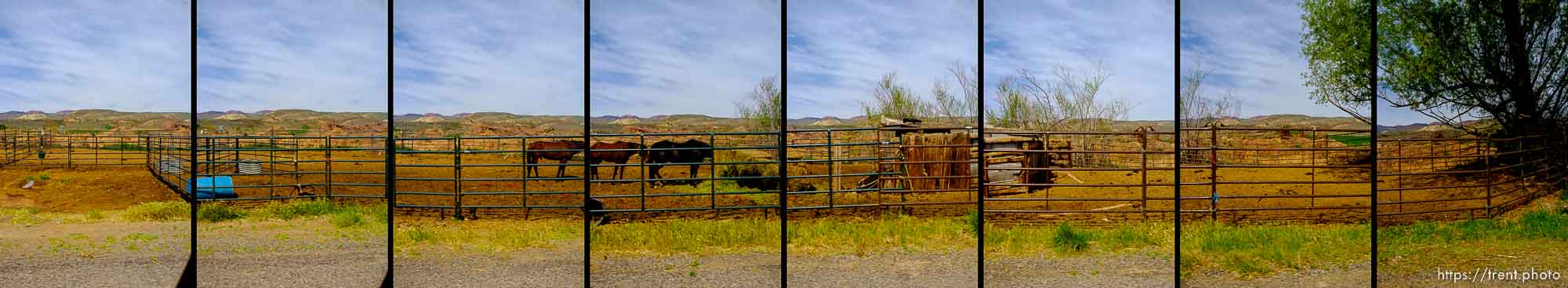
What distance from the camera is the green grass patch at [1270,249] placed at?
3863mm

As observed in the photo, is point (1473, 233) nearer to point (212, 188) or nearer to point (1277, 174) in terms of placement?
point (1277, 174)

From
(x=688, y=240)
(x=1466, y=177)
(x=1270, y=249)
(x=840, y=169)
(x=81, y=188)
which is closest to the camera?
(x=1270, y=249)

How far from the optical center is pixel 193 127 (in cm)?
215

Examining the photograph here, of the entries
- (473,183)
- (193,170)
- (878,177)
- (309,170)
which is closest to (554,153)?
(473,183)

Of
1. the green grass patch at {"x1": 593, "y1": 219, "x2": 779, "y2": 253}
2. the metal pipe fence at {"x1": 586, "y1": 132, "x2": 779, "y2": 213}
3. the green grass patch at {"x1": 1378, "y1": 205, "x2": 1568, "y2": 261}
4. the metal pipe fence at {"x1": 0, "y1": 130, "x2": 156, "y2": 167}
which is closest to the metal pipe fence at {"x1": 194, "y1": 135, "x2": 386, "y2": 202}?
the metal pipe fence at {"x1": 0, "y1": 130, "x2": 156, "y2": 167}

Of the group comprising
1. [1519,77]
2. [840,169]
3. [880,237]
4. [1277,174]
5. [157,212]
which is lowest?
[880,237]

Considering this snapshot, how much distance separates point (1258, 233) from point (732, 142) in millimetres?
4403

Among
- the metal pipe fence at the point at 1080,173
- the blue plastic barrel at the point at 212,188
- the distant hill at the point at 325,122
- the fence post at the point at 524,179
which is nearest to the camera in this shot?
the distant hill at the point at 325,122

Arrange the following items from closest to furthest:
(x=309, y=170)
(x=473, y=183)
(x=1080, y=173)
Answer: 1. (x=473, y=183)
2. (x=309, y=170)
3. (x=1080, y=173)

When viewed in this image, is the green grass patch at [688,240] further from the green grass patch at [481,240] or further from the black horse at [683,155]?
the black horse at [683,155]

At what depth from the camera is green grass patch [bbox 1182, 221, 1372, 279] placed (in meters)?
3.86

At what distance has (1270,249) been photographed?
171 inches

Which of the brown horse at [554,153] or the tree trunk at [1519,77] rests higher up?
the tree trunk at [1519,77]

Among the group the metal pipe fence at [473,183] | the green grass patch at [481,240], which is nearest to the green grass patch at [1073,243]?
the green grass patch at [481,240]
